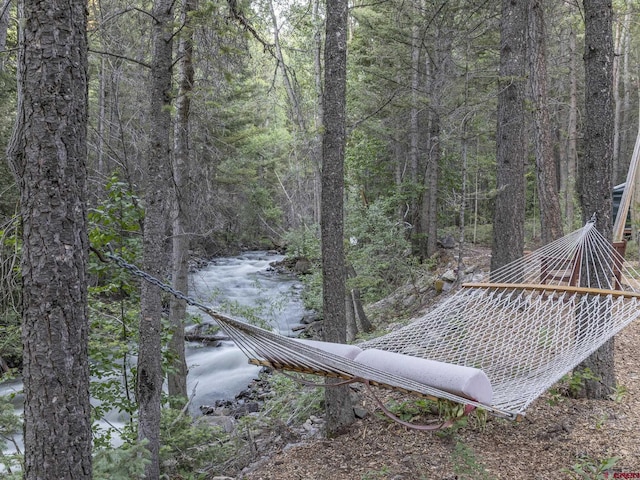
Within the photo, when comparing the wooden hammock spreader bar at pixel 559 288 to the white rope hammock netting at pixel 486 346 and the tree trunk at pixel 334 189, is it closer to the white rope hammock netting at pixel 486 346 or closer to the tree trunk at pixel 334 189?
the white rope hammock netting at pixel 486 346

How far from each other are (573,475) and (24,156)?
248 cm

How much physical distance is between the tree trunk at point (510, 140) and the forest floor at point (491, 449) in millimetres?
1481

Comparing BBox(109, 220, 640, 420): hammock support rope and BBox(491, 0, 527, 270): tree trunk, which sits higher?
BBox(491, 0, 527, 270): tree trunk

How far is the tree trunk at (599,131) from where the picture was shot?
2.77 meters

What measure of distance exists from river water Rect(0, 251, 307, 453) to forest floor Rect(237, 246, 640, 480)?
4.58 ft

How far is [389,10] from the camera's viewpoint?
6688 millimetres

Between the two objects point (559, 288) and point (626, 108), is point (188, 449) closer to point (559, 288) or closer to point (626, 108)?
point (559, 288)

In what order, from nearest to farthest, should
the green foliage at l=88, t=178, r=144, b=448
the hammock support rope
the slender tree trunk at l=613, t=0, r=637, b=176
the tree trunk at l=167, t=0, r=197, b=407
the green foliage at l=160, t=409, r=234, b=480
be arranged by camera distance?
1. the hammock support rope
2. the green foliage at l=88, t=178, r=144, b=448
3. the green foliage at l=160, t=409, r=234, b=480
4. the tree trunk at l=167, t=0, r=197, b=407
5. the slender tree trunk at l=613, t=0, r=637, b=176

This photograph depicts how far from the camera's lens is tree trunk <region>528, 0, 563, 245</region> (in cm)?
483

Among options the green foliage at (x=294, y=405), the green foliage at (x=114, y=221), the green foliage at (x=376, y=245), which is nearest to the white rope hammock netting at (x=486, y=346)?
A: the green foliage at (x=294, y=405)

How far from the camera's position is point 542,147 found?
488 centimetres

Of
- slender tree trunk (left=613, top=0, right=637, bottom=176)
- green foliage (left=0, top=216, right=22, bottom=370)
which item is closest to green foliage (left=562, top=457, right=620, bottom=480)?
green foliage (left=0, top=216, right=22, bottom=370)

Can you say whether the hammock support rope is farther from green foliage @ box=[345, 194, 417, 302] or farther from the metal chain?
green foliage @ box=[345, 194, 417, 302]

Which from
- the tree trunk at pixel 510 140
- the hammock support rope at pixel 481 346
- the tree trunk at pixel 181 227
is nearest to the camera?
the hammock support rope at pixel 481 346
